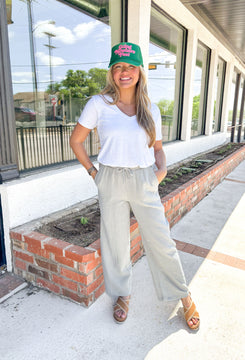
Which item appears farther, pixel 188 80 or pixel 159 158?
pixel 188 80

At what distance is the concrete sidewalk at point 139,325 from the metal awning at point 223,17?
176 inches

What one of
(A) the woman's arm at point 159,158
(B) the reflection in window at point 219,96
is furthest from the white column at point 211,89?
(A) the woman's arm at point 159,158

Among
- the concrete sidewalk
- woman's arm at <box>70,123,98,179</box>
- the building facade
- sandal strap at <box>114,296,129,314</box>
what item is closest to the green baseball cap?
woman's arm at <box>70,123,98,179</box>

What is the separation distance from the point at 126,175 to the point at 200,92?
6506mm

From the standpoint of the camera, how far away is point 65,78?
13.2ft

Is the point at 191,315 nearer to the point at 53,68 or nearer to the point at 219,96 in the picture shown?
the point at 53,68

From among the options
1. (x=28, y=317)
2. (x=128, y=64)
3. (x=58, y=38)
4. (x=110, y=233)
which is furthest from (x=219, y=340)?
(x=58, y=38)

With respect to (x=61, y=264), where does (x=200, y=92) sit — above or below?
above

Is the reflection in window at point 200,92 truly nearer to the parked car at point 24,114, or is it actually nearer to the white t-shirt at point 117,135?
the parked car at point 24,114

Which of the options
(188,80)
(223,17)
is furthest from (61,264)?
(223,17)

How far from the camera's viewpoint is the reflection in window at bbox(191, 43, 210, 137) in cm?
688

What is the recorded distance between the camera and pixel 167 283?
1.72 meters

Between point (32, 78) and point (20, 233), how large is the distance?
2.00m

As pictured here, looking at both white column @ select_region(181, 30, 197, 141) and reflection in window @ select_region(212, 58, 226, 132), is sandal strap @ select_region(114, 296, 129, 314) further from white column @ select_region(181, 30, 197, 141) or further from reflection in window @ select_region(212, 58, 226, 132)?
reflection in window @ select_region(212, 58, 226, 132)
